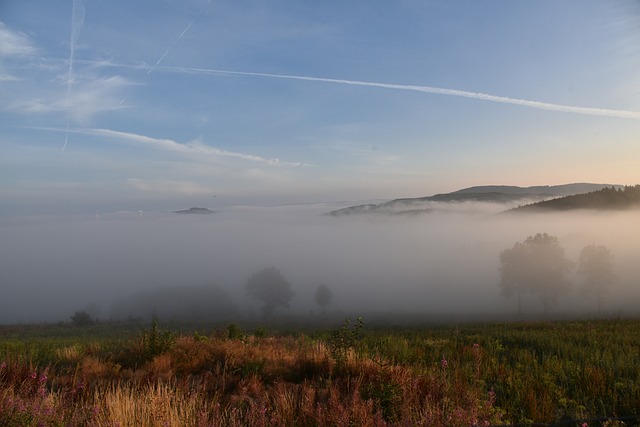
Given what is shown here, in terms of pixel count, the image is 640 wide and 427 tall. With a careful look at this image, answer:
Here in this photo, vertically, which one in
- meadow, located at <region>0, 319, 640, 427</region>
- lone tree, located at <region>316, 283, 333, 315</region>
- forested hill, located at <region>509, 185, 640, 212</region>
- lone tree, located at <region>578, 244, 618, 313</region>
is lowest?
lone tree, located at <region>316, 283, 333, 315</region>

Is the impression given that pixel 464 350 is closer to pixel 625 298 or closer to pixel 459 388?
pixel 459 388

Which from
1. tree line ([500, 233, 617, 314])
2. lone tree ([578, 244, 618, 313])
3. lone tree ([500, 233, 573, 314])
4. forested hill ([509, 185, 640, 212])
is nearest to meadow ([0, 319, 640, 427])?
lone tree ([500, 233, 573, 314])

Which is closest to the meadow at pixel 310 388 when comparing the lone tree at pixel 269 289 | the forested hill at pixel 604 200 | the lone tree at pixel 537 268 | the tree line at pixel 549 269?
the lone tree at pixel 537 268

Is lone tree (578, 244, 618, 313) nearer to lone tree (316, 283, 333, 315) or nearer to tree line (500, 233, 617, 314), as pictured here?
tree line (500, 233, 617, 314)

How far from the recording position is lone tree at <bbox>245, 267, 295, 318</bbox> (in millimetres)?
112000

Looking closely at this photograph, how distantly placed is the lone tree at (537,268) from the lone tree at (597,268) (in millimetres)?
2698

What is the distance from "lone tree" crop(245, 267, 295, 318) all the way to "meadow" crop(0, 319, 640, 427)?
10142 cm

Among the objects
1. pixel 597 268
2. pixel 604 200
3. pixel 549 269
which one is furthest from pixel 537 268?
pixel 604 200

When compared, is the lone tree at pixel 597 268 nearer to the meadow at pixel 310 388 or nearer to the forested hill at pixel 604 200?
the meadow at pixel 310 388

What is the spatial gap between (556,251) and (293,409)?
8388cm

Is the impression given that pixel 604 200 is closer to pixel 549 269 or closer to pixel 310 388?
pixel 549 269

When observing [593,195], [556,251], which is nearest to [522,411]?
[556,251]

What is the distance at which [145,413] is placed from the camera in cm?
560

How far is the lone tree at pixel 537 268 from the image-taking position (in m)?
76.3
